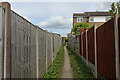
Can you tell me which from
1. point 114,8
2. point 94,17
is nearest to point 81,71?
point 114,8

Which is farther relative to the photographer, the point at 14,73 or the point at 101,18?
the point at 101,18

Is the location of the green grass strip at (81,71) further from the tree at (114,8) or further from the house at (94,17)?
the house at (94,17)

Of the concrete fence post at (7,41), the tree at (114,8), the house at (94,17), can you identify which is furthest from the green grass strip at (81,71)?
the house at (94,17)

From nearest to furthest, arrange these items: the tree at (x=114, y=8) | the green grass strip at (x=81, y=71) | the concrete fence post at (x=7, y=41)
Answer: the concrete fence post at (x=7, y=41) → the green grass strip at (x=81, y=71) → the tree at (x=114, y=8)

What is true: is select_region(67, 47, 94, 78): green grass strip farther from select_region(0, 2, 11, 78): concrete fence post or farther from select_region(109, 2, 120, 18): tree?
select_region(109, 2, 120, 18): tree

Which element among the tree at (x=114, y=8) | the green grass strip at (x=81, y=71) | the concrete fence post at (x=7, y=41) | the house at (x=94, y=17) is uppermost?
the house at (x=94, y=17)

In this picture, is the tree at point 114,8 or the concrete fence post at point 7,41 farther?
the tree at point 114,8

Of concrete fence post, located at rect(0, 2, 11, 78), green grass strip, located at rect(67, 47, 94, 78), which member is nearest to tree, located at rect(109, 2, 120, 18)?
green grass strip, located at rect(67, 47, 94, 78)

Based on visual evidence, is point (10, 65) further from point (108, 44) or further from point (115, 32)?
point (108, 44)

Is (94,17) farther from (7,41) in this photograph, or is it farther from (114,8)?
(7,41)

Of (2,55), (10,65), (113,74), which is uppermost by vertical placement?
(2,55)

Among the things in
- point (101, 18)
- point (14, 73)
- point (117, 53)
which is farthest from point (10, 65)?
point (101, 18)

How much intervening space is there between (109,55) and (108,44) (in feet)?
1.06

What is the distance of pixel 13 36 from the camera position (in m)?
2.90
